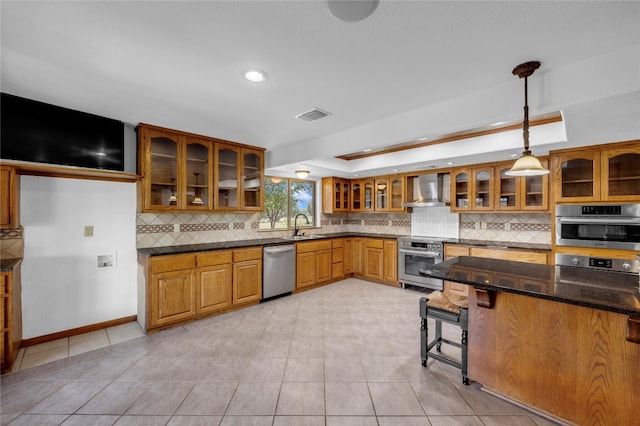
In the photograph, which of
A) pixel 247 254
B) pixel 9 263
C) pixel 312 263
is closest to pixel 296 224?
pixel 312 263

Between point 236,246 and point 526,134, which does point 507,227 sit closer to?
point 526,134

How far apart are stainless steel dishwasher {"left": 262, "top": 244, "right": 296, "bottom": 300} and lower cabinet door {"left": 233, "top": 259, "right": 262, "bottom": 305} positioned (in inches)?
3.5

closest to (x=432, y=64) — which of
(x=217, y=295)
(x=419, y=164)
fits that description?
(x=419, y=164)

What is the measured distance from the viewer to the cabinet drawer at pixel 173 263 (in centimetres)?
307

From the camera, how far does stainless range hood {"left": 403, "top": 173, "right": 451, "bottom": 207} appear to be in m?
4.75

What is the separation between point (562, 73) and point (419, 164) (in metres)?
2.45

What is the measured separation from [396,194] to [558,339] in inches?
149

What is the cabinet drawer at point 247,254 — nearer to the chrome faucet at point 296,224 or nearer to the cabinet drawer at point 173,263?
the cabinet drawer at point 173,263

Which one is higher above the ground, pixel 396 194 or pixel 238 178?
pixel 238 178

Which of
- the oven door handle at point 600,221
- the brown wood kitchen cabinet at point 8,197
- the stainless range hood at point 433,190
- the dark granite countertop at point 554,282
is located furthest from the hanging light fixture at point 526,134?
the brown wood kitchen cabinet at point 8,197

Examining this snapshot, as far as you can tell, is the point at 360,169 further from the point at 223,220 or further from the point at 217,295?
the point at 217,295

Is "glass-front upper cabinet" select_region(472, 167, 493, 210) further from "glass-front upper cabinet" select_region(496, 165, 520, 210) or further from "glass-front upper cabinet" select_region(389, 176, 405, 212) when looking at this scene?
"glass-front upper cabinet" select_region(389, 176, 405, 212)

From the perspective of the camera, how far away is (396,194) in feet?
17.7

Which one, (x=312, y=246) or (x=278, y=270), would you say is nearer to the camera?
(x=278, y=270)
